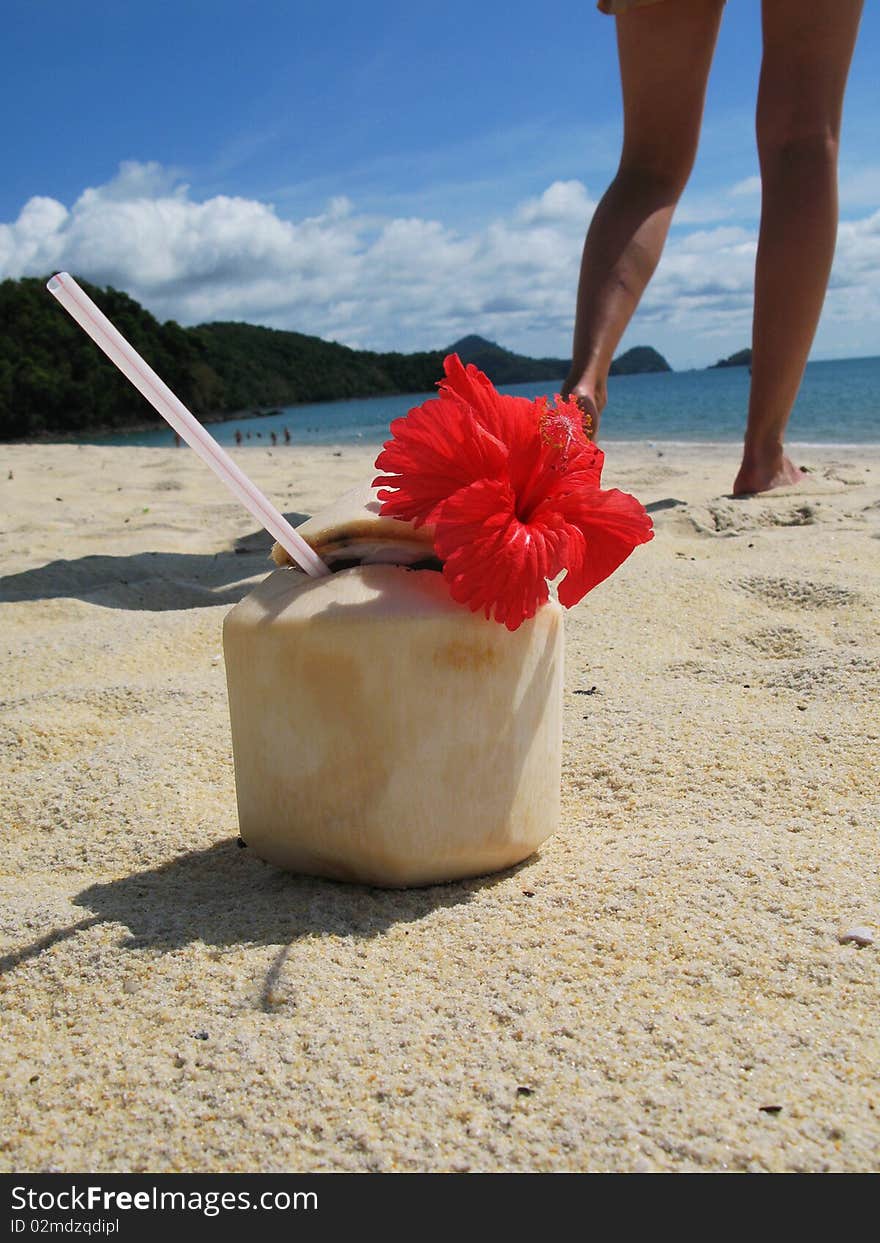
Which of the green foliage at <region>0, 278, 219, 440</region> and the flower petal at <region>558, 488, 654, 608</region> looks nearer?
the flower petal at <region>558, 488, 654, 608</region>

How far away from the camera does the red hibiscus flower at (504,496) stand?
100 cm

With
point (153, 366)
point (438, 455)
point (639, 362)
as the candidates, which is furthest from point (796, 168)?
point (639, 362)

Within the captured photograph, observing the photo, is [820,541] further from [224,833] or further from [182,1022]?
[182,1022]

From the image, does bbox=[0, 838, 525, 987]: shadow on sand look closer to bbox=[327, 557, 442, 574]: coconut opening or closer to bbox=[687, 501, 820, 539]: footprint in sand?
bbox=[327, 557, 442, 574]: coconut opening

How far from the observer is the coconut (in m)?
1.02

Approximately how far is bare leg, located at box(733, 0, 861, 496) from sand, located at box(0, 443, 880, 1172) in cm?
134

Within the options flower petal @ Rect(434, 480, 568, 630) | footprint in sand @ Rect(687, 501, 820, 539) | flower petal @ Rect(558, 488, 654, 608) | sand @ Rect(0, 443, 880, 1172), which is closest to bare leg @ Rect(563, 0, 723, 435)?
footprint in sand @ Rect(687, 501, 820, 539)

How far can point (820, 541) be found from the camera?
8.53 ft

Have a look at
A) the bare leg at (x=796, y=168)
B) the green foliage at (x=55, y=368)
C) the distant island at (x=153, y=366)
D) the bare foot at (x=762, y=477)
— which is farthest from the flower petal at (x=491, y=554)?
the green foliage at (x=55, y=368)

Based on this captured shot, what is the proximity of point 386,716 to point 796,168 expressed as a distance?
2.51 meters

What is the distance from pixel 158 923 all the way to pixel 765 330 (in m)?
2.63
